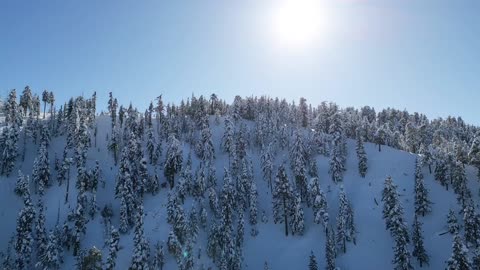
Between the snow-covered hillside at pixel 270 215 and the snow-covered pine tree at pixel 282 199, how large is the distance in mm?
2045

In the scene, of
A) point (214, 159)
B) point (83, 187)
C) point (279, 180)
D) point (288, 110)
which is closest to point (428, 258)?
point (279, 180)

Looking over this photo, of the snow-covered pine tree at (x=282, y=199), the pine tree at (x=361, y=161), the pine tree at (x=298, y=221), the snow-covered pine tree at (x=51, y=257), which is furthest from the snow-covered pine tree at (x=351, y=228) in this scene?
the snow-covered pine tree at (x=51, y=257)

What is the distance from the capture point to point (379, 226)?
8206 cm

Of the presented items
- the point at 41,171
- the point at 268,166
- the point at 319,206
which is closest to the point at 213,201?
the point at 268,166

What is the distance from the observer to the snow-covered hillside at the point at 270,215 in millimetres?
73938

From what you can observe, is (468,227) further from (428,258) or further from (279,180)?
(279,180)

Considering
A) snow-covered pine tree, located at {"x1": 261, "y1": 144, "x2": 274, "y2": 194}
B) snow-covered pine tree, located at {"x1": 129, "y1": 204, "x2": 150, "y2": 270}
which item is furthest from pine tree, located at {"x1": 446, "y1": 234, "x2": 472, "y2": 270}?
snow-covered pine tree, located at {"x1": 261, "y1": 144, "x2": 274, "y2": 194}

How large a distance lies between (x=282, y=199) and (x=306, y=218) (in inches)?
281

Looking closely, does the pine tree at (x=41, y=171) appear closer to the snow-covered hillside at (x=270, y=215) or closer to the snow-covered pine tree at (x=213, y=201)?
the snow-covered hillside at (x=270, y=215)

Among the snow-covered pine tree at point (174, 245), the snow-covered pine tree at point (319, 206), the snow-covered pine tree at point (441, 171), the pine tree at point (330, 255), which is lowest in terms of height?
the pine tree at point (330, 255)

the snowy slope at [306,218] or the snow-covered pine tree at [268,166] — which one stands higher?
the snow-covered pine tree at [268,166]

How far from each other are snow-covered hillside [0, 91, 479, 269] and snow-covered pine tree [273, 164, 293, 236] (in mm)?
2045

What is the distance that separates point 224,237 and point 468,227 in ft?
146

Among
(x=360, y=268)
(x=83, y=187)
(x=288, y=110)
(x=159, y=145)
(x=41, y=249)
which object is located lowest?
(x=360, y=268)
